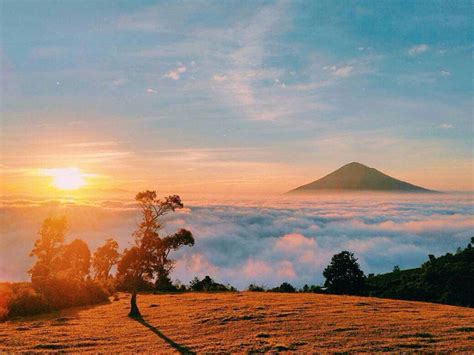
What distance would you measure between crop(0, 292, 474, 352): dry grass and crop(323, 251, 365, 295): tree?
26.2 meters

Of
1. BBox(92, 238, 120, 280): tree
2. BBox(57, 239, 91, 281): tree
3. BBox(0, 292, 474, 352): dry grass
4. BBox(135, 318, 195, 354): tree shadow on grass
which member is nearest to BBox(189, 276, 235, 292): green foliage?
BBox(92, 238, 120, 280): tree

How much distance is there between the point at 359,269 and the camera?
67.5 m

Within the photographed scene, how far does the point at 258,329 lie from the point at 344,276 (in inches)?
1607

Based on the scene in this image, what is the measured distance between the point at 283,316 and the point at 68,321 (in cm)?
1739

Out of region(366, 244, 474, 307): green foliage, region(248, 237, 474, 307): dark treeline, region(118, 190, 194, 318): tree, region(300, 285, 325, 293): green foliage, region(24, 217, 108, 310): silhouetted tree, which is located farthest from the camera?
region(300, 285, 325, 293): green foliage

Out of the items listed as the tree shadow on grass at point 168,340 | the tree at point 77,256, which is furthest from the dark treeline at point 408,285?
the tree at point 77,256

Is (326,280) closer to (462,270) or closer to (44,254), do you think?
(462,270)

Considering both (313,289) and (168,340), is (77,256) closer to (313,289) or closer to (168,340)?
(313,289)

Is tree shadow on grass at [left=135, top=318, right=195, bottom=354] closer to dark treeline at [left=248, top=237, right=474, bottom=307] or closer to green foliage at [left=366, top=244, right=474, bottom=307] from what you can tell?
dark treeline at [left=248, top=237, right=474, bottom=307]

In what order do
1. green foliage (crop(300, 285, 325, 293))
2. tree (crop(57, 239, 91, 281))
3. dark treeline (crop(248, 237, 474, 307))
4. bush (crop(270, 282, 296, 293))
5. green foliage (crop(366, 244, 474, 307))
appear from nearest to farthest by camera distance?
1. bush (crop(270, 282, 296, 293))
2. dark treeline (crop(248, 237, 474, 307))
3. green foliage (crop(366, 244, 474, 307))
4. green foliage (crop(300, 285, 325, 293))
5. tree (crop(57, 239, 91, 281))

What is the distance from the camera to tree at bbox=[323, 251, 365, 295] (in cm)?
6631

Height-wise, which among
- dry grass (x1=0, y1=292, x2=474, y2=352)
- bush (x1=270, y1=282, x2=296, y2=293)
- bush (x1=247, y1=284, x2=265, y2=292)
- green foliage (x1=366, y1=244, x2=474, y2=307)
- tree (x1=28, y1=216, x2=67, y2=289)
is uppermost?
tree (x1=28, y1=216, x2=67, y2=289)

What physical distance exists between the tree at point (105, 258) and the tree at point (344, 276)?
35469 mm

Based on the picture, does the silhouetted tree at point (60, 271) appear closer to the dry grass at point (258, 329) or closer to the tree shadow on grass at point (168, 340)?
the dry grass at point (258, 329)
